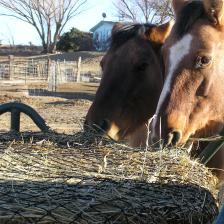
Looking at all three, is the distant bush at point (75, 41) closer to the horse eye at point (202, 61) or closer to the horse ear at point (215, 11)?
the horse ear at point (215, 11)

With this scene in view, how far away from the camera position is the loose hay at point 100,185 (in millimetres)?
1394

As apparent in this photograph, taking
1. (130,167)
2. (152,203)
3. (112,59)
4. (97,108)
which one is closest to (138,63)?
(112,59)

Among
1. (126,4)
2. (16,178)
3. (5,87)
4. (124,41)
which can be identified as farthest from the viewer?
(126,4)

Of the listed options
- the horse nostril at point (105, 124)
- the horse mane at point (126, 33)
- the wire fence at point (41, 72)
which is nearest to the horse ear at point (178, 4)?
the horse mane at point (126, 33)

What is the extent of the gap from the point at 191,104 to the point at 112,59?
1624 millimetres

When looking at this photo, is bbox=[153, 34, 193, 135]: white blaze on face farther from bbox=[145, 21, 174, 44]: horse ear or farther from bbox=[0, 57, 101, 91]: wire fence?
bbox=[0, 57, 101, 91]: wire fence

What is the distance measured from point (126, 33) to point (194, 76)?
1.68 m

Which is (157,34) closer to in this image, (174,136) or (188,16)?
(188,16)

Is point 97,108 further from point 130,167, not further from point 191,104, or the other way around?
point 130,167

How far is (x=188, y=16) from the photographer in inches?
164

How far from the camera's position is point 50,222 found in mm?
1367

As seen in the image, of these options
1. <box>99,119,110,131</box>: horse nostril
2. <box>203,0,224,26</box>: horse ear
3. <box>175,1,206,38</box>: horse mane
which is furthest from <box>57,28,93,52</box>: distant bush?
<box>203,0,224,26</box>: horse ear

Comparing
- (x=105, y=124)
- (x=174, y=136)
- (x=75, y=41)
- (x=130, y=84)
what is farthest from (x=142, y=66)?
(x=75, y=41)

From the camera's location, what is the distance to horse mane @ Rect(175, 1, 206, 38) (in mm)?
4109
